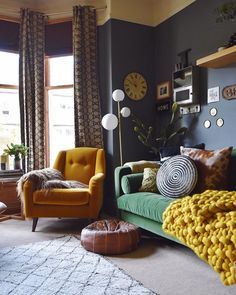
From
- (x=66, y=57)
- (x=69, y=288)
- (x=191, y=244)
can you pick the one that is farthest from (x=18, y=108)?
(x=191, y=244)

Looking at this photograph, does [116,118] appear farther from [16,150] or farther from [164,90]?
[16,150]

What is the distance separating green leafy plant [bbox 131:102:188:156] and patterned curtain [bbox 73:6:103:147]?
0.55 m

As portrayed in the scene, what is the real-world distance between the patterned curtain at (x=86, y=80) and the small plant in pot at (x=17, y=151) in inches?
28.4

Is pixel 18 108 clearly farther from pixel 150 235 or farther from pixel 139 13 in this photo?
pixel 150 235

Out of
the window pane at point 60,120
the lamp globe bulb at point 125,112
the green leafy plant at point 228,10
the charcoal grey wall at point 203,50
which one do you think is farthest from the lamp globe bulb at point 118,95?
the green leafy plant at point 228,10

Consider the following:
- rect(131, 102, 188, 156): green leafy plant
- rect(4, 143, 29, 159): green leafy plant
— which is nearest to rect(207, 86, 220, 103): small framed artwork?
rect(131, 102, 188, 156): green leafy plant

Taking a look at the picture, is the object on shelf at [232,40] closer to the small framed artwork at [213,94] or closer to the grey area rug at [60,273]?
the small framed artwork at [213,94]

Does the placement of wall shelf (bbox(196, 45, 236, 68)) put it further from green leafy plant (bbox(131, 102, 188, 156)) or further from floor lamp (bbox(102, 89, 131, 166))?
floor lamp (bbox(102, 89, 131, 166))

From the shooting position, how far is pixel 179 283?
6.52ft

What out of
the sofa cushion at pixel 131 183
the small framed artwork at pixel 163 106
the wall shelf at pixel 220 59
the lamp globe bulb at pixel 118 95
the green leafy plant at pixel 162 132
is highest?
the wall shelf at pixel 220 59

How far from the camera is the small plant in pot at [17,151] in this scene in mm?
3916

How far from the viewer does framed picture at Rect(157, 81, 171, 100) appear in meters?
4.06

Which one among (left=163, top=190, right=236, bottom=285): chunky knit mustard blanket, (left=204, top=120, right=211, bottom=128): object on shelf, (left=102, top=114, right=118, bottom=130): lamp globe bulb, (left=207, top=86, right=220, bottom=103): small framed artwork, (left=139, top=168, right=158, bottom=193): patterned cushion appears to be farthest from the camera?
(left=102, top=114, right=118, bottom=130): lamp globe bulb

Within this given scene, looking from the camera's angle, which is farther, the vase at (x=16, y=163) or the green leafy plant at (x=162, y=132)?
the vase at (x=16, y=163)
